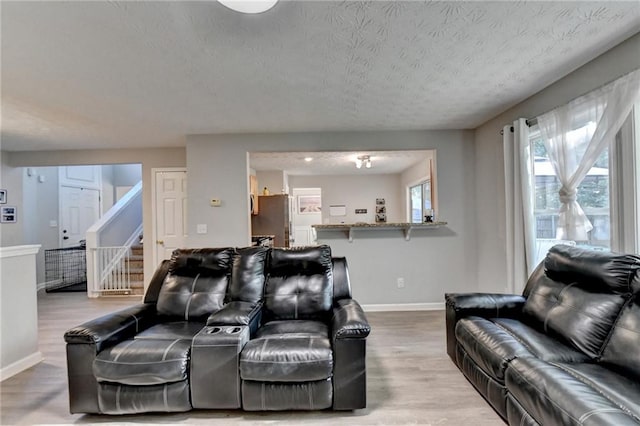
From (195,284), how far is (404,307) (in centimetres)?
295

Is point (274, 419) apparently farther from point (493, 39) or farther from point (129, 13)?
point (493, 39)

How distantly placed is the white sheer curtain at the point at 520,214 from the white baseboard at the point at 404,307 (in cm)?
124

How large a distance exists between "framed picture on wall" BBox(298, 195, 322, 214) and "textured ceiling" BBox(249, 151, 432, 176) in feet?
2.81

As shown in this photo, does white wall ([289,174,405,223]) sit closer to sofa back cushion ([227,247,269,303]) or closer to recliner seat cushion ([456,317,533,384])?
sofa back cushion ([227,247,269,303])

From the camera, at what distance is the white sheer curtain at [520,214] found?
3.14 meters

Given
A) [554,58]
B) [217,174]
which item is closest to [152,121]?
[217,174]

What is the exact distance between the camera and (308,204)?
885 cm

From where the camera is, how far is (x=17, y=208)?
5.49 metres

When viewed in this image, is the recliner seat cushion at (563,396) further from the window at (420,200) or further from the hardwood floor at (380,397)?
the window at (420,200)

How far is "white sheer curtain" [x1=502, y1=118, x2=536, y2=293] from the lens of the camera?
3.14 meters

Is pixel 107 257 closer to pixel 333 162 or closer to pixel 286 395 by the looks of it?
pixel 333 162

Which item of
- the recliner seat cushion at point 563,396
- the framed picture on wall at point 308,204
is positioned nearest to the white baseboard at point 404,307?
the recliner seat cushion at point 563,396

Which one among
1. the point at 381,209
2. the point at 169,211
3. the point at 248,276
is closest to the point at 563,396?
the point at 248,276

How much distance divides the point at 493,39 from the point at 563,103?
1.17m
